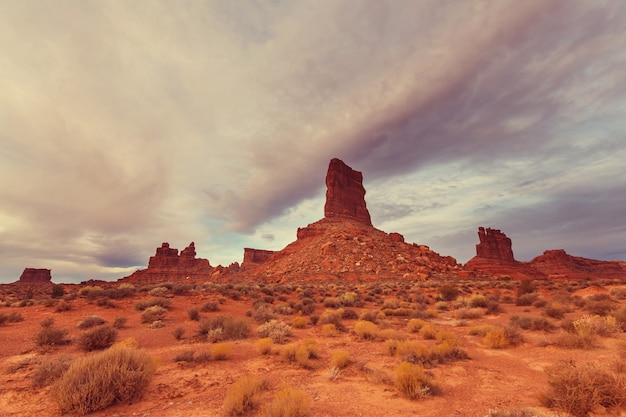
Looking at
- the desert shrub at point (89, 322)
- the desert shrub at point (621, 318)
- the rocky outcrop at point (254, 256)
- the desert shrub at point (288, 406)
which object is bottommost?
the desert shrub at point (288, 406)

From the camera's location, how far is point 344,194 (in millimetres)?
80188

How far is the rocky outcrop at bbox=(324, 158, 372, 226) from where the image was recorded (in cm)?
7731

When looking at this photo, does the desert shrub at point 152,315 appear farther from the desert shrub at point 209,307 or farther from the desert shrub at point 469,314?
the desert shrub at point 469,314

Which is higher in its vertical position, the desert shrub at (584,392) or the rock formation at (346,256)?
Result: the rock formation at (346,256)

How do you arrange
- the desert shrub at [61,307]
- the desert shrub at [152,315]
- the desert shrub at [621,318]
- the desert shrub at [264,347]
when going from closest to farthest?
the desert shrub at [264,347] < the desert shrub at [621,318] < the desert shrub at [152,315] < the desert shrub at [61,307]

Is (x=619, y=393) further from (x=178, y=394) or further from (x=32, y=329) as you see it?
(x=32, y=329)

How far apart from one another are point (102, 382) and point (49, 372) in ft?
7.73

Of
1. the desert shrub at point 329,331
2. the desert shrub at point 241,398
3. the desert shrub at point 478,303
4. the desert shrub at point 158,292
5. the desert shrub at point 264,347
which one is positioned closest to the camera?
the desert shrub at point 241,398

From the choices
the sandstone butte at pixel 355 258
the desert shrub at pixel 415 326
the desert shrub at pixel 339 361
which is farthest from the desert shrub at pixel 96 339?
the sandstone butte at pixel 355 258

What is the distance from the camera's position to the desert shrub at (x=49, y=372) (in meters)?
6.38

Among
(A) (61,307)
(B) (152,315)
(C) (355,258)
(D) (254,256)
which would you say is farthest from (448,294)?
(D) (254,256)

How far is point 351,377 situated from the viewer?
7.20 meters

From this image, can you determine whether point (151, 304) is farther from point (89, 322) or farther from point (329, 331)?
point (329, 331)

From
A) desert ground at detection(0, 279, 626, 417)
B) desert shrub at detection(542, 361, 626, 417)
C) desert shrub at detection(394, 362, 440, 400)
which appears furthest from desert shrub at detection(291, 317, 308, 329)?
desert shrub at detection(542, 361, 626, 417)
